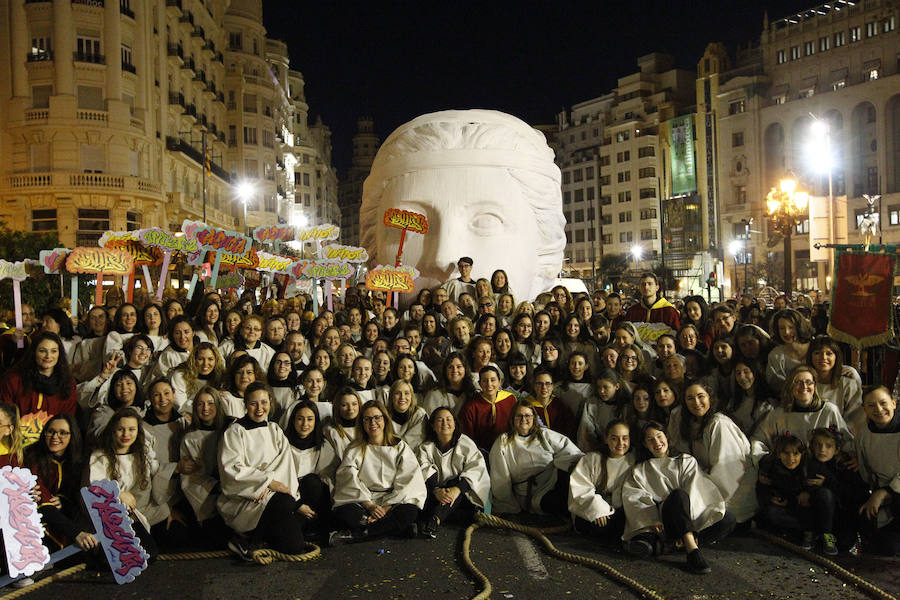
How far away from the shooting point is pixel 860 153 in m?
46.2

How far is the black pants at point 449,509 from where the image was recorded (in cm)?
575

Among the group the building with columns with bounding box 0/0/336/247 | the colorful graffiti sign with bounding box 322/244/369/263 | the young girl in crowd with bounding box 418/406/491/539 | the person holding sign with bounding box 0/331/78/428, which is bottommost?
Answer: the young girl in crowd with bounding box 418/406/491/539

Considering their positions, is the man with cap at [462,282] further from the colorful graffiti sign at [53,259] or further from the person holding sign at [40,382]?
the person holding sign at [40,382]

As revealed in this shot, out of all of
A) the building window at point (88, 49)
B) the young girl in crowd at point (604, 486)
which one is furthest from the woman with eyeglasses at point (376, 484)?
the building window at point (88, 49)

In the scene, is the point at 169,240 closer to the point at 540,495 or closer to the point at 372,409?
the point at 372,409

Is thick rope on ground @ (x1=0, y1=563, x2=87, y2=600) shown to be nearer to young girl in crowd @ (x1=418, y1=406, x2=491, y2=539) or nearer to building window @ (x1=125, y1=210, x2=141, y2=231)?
young girl in crowd @ (x1=418, y1=406, x2=491, y2=539)

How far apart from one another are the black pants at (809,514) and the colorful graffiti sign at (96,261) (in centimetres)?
699

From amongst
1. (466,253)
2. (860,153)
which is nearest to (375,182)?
(466,253)

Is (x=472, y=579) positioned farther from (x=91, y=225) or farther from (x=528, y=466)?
(x=91, y=225)

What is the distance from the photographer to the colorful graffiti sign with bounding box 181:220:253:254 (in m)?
9.25

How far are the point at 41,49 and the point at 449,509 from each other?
29.9 metres

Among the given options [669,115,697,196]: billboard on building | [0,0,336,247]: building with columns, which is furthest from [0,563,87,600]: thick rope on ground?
[669,115,697,196]: billboard on building

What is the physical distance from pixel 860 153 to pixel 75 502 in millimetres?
50003

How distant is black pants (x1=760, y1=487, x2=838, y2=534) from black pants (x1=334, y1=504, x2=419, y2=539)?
99.5 inches
